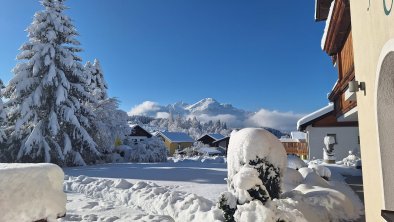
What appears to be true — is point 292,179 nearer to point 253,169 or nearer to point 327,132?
point 253,169

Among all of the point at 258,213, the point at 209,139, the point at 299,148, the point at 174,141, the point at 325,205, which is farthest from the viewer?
the point at 209,139

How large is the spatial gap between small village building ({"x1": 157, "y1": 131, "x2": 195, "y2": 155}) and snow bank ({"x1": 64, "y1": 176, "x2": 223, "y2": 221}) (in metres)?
49.7

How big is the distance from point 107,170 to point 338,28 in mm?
13209

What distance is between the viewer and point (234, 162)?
4.90 meters

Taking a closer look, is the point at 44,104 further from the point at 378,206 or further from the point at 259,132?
the point at 378,206

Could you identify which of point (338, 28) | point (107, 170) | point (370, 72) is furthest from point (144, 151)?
point (370, 72)

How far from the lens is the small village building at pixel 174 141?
62.4 m

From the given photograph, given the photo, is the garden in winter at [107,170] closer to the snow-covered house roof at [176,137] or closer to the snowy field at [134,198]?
the snowy field at [134,198]

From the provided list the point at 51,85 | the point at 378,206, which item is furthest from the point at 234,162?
the point at 51,85

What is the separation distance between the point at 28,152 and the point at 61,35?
27.5ft

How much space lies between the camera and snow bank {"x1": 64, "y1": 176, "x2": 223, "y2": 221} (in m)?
6.78

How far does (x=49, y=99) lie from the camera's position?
21.0m

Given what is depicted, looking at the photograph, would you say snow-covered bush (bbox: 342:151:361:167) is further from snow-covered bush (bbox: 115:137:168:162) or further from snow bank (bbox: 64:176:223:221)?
snow-covered bush (bbox: 115:137:168:162)

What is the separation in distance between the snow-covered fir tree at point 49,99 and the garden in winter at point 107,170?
0.22 ft
